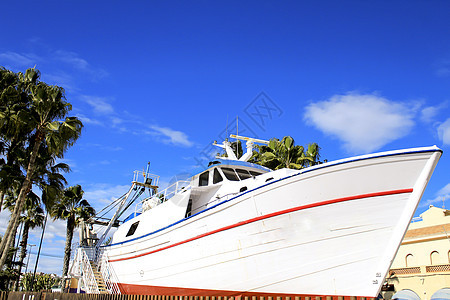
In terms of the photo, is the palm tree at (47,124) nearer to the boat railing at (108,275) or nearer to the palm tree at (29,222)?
the boat railing at (108,275)

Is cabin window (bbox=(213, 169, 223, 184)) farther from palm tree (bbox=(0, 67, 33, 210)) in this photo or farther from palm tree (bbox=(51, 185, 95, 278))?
palm tree (bbox=(51, 185, 95, 278))

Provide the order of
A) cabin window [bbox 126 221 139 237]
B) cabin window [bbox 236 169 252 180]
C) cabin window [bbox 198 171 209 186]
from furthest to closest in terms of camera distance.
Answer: cabin window [bbox 126 221 139 237] < cabin window [bbox 198 171 209 186] < cabin window [bbox 236 169 252 180]

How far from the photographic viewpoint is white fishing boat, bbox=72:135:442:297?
325 inches

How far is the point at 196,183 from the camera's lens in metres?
13.4

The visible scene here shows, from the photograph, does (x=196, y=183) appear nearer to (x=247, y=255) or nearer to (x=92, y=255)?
(x=247, y=255)

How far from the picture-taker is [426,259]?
71.7ft

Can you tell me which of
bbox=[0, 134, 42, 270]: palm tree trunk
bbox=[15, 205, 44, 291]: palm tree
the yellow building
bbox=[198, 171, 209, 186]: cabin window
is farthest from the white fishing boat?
bbox=[15, 205, 44, 291]: palm tree

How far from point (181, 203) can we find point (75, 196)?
21.4m

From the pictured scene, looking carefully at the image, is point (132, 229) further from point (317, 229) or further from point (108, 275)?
point (317, 229)

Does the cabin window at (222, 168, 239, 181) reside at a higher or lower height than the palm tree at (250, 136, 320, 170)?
lower

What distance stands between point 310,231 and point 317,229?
0.19 m

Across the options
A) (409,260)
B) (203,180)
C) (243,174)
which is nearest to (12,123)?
(203,180)

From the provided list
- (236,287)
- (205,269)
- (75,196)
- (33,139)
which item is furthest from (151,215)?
(75,196)

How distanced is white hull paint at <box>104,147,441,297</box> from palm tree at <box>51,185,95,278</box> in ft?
73.7
